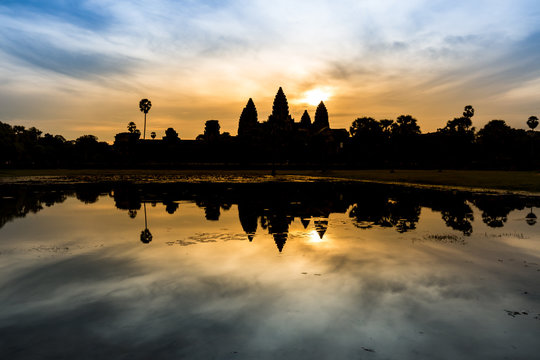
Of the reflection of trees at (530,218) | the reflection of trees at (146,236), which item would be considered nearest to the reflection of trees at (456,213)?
the reflection of trees at (530,218)

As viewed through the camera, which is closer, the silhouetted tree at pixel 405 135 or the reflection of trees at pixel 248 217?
the reflection of trees at pixel 248 217

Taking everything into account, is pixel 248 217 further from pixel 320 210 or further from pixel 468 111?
pixel 468 111

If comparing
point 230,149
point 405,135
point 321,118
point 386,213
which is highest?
point 321,118

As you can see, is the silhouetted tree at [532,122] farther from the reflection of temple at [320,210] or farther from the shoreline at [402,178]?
the reflection of temple at [320,210]

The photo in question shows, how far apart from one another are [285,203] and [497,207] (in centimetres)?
1126

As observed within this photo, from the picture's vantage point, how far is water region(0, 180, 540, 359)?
5289 millimetres

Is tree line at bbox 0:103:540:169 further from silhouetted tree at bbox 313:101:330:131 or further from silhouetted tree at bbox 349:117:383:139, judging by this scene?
silhouetted tree at bbox 313:101:330:131

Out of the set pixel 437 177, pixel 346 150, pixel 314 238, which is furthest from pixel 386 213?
pixel 346 150

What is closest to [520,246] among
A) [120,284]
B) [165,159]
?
[120,284]

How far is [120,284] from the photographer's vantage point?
788 centimetres

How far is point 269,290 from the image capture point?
7516 millimetres

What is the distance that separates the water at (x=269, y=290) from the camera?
5289mm

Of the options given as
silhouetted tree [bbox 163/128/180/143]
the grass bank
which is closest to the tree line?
silhouetted tree [bbox 163/128/180/143]

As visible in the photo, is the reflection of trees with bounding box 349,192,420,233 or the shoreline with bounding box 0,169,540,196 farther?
the shoreline with bounding box 0,169,540,196
